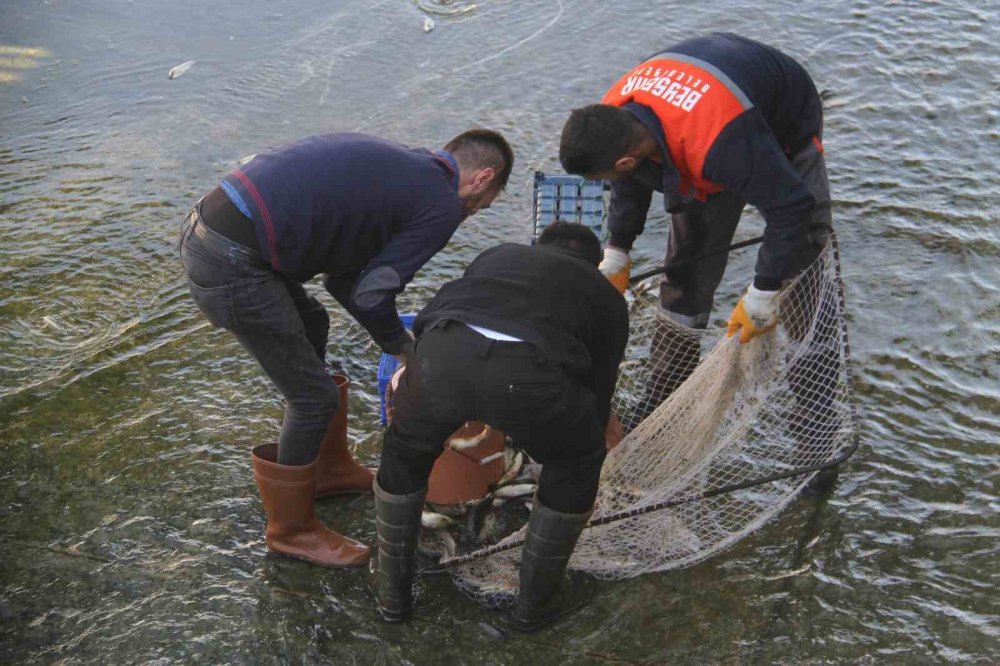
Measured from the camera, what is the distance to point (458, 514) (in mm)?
4047

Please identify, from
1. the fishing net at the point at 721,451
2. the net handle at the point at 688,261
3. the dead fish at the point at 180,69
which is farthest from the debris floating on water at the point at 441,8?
the fishing net at the point at 721,451

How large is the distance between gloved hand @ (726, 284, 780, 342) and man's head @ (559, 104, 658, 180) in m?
0.75

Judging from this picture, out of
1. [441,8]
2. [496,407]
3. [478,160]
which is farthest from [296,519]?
[441,8]

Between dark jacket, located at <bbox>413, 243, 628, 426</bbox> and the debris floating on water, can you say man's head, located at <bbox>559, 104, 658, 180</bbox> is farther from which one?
the debris floating on water

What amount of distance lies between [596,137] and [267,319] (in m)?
1.40

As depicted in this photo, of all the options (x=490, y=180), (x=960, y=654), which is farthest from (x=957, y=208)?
(x=490, y=180)

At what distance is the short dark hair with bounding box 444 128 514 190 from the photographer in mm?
3471

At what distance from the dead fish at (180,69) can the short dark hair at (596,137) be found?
5941 millimetres

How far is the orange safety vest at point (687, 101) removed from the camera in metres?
3.54

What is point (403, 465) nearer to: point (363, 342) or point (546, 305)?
point (546, 305)

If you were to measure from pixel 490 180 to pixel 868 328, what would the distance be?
110 inches

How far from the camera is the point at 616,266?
442 cm

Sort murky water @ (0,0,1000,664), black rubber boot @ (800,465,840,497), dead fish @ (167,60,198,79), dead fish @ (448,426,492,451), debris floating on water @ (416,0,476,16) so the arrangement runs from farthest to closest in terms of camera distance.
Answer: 1. debris floating on water @ (416,0,476,16)
2. dead fish @ (167,60,198,79)
3. black rubber boot @ (800,465,840,497)
4. dead fish @ (448,426,492,451)
5. murky water @ (0,0,1000,664)

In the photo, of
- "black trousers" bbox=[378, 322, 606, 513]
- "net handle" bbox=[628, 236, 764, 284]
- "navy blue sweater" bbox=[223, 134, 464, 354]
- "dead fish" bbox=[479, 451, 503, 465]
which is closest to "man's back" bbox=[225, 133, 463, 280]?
"navy blue sweater" bbox=[223, 134, 464, 354]
